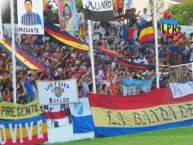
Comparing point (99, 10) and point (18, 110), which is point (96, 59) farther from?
point (18, 110)

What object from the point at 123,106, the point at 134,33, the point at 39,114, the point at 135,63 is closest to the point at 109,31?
the point at 134,33

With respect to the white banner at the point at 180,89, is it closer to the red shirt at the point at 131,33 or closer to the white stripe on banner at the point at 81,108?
the white stripe on banner at the point at 81,108

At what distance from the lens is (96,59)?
77.6ft

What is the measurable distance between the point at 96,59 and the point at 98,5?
21.8 ft

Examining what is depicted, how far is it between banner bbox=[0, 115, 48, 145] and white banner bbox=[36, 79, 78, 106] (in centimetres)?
59

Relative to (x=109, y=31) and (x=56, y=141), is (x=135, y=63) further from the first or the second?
(x=56, y=141)

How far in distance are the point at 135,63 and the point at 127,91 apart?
119 inches

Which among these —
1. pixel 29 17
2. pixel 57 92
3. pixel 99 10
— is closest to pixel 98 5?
pixel 99 10

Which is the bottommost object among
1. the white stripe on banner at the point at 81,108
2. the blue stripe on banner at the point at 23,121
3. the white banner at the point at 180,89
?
the blue stripe on banner at the point at 23,121

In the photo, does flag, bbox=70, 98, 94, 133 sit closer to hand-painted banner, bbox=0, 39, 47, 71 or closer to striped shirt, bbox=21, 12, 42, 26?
hand-painted banner, bbox=0, 39, 47, 71

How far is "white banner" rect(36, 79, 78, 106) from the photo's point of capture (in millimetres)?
16016

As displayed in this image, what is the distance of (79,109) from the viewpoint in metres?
16.7

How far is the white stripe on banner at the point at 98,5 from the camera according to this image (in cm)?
1711

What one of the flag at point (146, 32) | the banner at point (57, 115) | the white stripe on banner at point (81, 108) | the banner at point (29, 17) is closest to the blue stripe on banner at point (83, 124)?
the white stripe on banner at point (81, 108)
